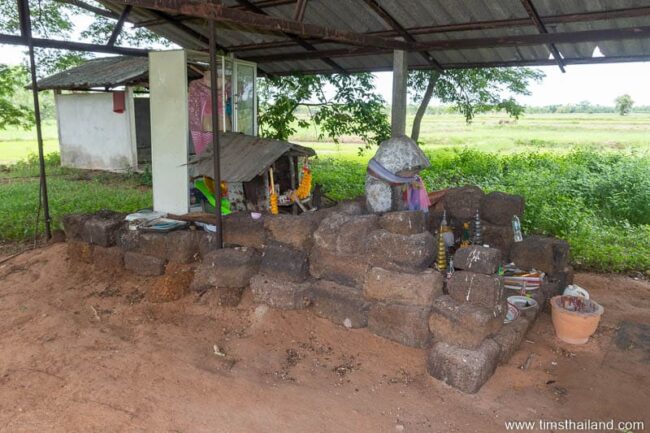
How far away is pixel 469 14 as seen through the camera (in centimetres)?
530

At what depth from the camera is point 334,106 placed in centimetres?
945

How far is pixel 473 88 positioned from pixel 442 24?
6.62 m

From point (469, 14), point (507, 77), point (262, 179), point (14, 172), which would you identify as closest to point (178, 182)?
point (262, 179)

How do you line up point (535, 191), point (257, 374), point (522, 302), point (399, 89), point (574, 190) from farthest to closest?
point (574, 190) < point (535, 191) < point (399, 89) < point (522, 302) < point (257, 374)

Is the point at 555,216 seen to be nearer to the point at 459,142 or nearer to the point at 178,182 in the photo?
the point at 178,182

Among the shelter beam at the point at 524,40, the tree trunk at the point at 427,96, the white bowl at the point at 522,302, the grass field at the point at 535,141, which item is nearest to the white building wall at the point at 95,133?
the grass field at the point at 535,141

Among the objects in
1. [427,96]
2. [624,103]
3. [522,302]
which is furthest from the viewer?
[624,103]

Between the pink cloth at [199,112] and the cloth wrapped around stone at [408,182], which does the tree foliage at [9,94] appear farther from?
the cloth wrapped around stone at [408,182]

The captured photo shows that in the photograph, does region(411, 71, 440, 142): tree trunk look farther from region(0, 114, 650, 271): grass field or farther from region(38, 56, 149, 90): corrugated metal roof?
region(38, 56, 149, 90): corrugated metal roof

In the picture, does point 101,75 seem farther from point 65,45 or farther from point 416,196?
point 416,196

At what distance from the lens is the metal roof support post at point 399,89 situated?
6.12 metres

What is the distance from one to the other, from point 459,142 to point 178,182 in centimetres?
2056

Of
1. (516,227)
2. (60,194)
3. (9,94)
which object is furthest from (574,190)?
(9,94)

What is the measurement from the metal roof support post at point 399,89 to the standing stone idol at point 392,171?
1.52 m
